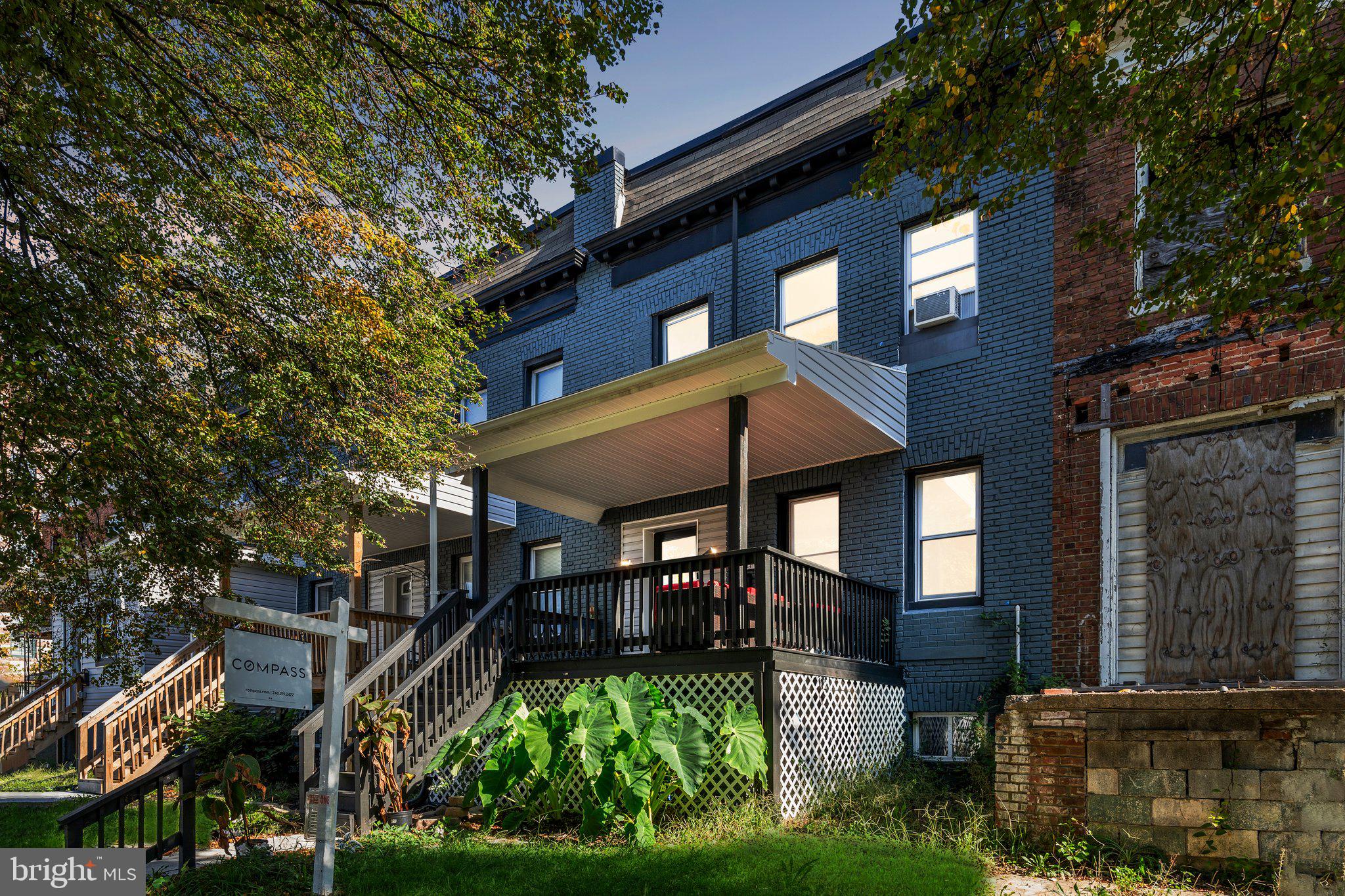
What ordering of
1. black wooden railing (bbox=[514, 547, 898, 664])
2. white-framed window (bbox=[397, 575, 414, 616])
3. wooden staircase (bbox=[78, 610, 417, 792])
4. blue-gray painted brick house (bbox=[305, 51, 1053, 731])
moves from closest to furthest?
black wooden railing (bbox=[514, 547, 898, 664]) < blue-gray painted brick house (bbox=[305, 51, 1053, 731]) < wooden staircase (bbox=[78, 610, 417, 792]) < white-framed window (bbox=[397, 575, 414, 616])

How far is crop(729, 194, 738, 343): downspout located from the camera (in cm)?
1336

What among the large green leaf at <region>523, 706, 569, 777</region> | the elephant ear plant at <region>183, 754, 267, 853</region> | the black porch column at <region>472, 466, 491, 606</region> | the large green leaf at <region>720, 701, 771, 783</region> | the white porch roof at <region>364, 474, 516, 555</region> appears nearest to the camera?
the elephant ear plant at <region>183, 754, 267, 853</region>

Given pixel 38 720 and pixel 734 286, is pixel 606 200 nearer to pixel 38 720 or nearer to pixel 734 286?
pixel 734 286

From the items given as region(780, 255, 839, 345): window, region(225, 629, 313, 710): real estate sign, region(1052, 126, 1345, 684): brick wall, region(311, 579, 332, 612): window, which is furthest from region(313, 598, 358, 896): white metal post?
region(311, 579, 332, 612): window

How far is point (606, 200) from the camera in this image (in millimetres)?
15727

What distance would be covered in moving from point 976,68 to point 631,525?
9.28 metres

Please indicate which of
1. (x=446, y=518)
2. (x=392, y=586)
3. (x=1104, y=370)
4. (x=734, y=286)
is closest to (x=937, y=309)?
(x=1104, y=370)

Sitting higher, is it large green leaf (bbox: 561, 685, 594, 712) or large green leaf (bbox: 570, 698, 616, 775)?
large green leaf (bbox: 561, 685, 594, 712)

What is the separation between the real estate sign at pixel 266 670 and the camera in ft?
18.1

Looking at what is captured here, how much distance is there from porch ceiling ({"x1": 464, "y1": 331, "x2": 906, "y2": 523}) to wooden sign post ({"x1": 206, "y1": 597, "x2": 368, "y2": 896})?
471cm

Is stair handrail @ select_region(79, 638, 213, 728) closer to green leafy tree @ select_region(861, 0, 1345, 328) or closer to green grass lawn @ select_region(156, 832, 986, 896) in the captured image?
green grass lawn @ select_region(156, 832, 986, 896)

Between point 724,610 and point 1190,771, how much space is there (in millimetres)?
4462

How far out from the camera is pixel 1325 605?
27.1ft

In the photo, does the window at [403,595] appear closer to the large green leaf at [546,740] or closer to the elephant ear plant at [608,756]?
the elephant ear plant at [608,756]
